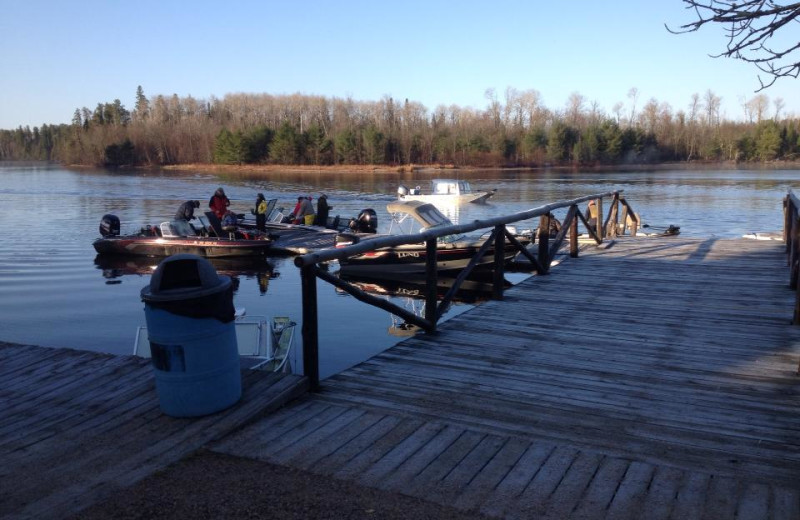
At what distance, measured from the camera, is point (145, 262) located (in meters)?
21.5

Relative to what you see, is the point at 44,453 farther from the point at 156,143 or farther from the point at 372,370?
the point at 156,143

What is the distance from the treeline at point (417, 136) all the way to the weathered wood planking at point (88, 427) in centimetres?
8856

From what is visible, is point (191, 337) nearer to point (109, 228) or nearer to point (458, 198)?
point (109, 228)

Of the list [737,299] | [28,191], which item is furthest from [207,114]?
[737,299]

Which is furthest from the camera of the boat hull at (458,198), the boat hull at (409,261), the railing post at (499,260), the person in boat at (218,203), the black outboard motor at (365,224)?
the boat hull at (458,198)

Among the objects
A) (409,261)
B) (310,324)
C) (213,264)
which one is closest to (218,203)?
(213,264)

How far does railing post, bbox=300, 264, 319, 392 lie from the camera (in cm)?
464

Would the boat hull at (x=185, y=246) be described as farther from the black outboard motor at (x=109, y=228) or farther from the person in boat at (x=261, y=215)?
the person in boat at (x=261, y=215)

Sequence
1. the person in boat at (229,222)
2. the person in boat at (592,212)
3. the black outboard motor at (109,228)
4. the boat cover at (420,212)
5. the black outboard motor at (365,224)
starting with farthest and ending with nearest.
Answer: the black outboard motor at (109,228) < the person in boat at (229,222) < the black outboard motor at (365,224) < the boat cover at (420,212) < the person in boat at (592,212)

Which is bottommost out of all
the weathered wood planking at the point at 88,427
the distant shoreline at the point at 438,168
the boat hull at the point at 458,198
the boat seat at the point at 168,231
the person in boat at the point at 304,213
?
the weathered wood planking at the point at 88,427

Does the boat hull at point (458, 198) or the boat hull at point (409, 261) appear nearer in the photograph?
the boat hull at point (409, 261)

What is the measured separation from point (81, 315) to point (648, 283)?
11.7m

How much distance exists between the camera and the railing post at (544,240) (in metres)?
9.55

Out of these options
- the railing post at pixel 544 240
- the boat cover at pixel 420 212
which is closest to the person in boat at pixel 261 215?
the boat cover at pixel 420 212
